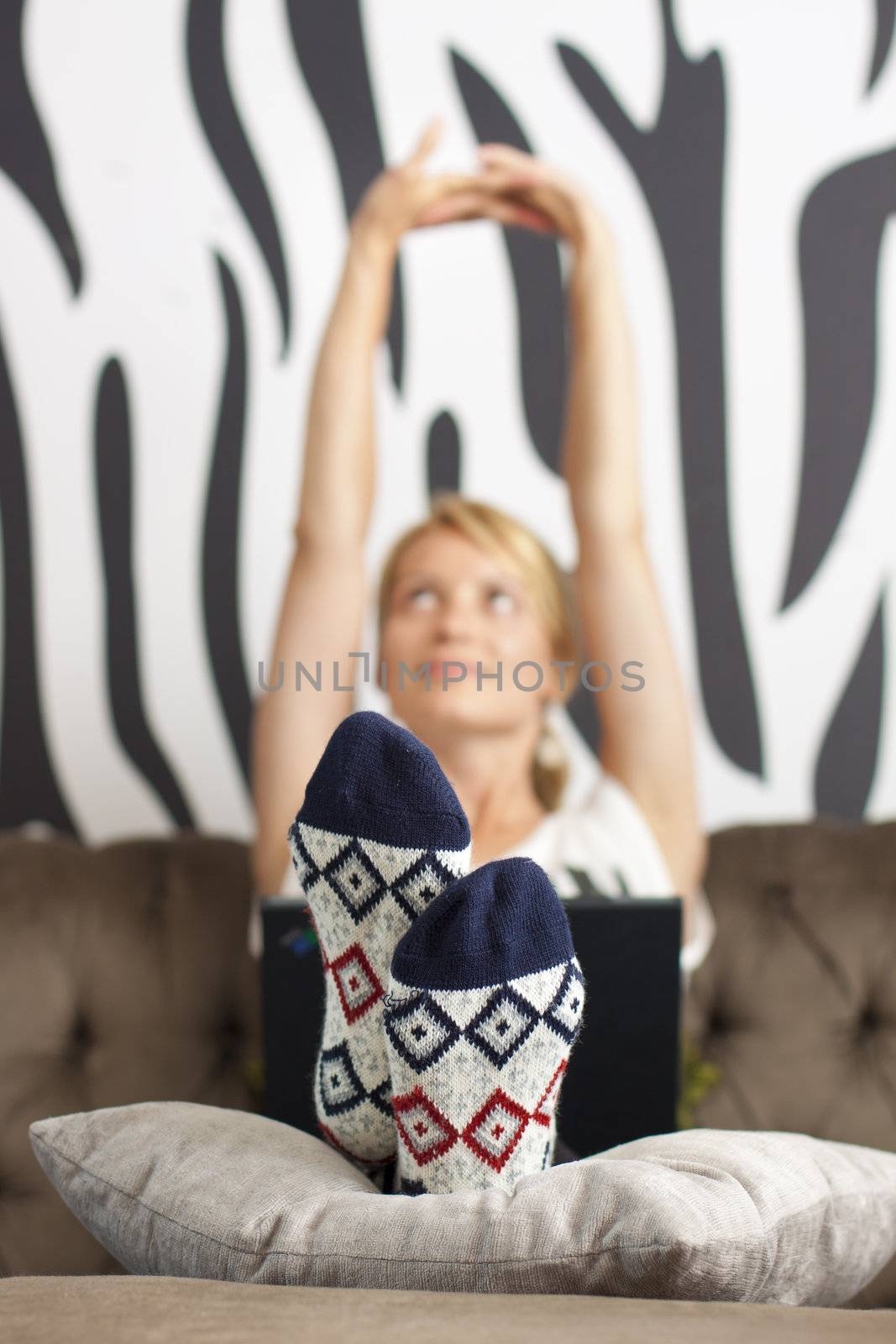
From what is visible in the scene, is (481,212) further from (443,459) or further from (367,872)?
(367,872)

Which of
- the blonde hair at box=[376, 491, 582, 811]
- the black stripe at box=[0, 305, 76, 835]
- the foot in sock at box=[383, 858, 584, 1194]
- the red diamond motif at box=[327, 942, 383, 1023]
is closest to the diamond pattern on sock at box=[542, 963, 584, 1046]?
the foot in sock at box=[383, 858, 584, 1194]

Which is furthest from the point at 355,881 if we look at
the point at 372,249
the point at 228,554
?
the point at 372,249

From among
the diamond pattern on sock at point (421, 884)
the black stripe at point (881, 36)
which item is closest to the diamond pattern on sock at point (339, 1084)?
the diamond pattern on sock at point (421, 884)

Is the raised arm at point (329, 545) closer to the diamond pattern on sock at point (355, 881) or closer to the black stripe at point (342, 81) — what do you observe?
the black stripe at point (342, 81)

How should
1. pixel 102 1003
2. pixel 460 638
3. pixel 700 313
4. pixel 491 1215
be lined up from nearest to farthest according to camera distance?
pixel 491 1215
pixel 102 1003
pixel 460 638
pixel 700 313

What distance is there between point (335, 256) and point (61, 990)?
86 centimetres

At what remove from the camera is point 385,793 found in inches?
25.1

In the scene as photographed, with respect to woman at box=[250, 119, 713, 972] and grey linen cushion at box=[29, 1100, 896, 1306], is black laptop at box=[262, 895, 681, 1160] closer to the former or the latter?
woman at box=[250, 119, 713, 972]

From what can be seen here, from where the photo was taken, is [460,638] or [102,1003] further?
[460,638]

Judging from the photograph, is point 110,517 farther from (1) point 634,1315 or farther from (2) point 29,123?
(1) point 634,1315

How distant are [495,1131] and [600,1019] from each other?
0.40 meters

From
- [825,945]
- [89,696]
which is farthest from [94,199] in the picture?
[825,945]

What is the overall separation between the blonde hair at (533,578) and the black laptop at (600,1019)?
291 mm

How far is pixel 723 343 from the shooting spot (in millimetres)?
1305
